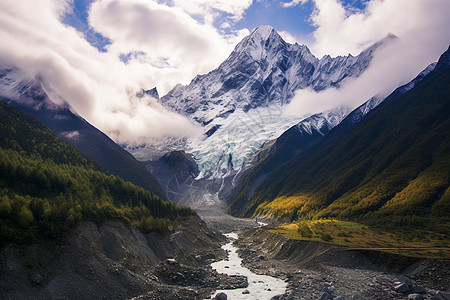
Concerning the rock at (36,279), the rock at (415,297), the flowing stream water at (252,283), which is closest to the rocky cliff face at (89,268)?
the rock at (36,279)

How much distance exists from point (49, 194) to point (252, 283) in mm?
53849

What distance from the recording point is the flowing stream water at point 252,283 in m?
56.6

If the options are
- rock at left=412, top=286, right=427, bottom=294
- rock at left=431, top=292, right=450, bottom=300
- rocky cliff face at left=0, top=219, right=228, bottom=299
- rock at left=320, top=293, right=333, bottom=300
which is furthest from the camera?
rock at left=320, top=293, right=333, bottom=300

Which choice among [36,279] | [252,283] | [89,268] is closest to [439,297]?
[252,283]

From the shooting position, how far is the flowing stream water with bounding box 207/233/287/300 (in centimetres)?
5657

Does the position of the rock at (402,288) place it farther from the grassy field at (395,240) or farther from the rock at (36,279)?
the rock at (36,279)

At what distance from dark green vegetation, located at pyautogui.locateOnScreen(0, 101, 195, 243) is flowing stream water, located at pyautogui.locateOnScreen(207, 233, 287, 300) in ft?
74.5

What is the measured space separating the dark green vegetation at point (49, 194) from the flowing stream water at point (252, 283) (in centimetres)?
2270

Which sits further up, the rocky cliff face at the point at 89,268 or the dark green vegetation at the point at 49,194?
the dark green vegetation at the point at 49,194

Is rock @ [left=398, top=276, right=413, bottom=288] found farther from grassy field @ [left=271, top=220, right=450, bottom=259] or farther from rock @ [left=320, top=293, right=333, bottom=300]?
rock @ [left=320, top=293, right=333, bottom=300]

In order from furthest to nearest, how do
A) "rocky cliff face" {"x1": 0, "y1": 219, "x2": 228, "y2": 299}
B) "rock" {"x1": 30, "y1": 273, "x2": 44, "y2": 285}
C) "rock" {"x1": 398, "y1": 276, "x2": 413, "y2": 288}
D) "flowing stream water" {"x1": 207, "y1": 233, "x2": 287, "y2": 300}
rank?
"flowing stream water" {"x1": 207, "y1": 233, "x2": 287, "y2": 300}
"rock" {"x1": 398, "y1": 276, "x2": 413, "y2": 288}
"rock" {"x1": 30, "y1": 273, "x2": 44, "y2": 285}
"rocky cliff face" {"x1": 0, "y1": 219, "x2": 228, "y2": 299}

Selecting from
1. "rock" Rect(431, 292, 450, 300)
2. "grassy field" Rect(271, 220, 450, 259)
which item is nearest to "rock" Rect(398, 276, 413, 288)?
"rock" Rect(431, 292, 450, 300)

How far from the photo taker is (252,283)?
65562 mm

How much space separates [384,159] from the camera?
198 meters
